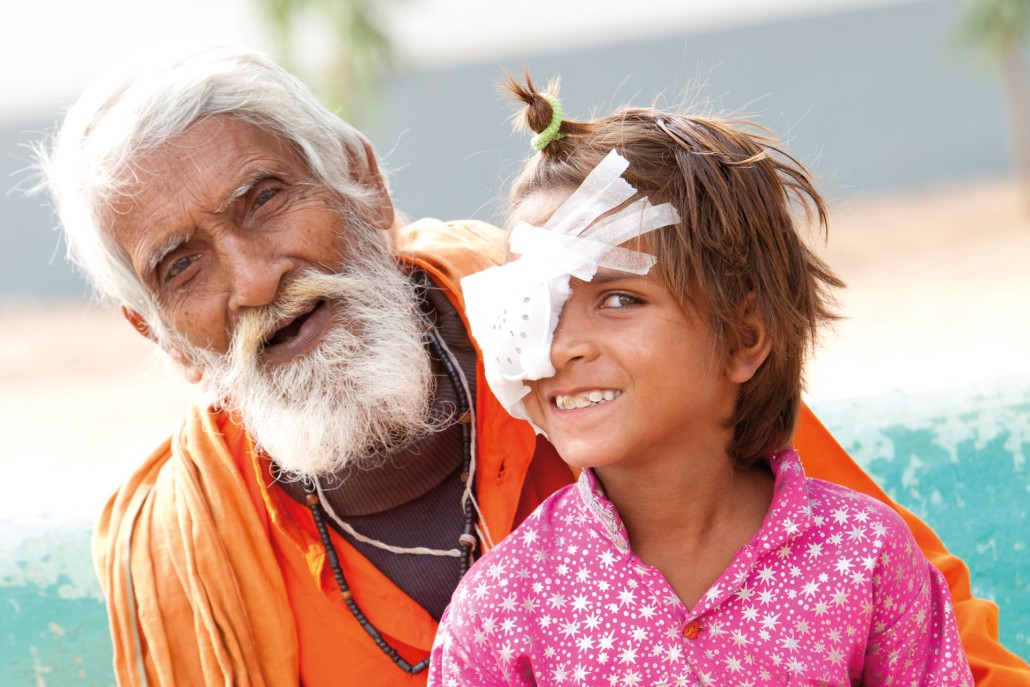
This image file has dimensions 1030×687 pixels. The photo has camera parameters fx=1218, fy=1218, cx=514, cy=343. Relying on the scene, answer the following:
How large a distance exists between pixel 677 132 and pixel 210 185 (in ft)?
3.92

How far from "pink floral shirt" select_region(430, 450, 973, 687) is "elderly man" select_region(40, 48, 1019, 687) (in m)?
0.68

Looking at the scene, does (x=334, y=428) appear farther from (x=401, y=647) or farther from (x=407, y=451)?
(x=401, y=647)

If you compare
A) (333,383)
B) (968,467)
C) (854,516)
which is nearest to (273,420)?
(333,383)

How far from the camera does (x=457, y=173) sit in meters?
21.1

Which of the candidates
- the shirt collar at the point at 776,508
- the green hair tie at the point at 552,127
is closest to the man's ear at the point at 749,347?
the shirt collar at the point at 776,508

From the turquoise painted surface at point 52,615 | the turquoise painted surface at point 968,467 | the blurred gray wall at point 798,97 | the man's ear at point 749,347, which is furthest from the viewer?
the blurred gray wall at point 798,97

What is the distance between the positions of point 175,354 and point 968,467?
7.24 ft

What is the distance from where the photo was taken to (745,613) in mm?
2057

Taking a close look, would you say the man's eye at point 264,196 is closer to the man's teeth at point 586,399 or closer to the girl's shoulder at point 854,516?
the man's teeth at point 586,399

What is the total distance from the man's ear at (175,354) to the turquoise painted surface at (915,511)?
597 mm

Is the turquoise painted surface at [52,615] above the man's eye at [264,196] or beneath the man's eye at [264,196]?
beneath

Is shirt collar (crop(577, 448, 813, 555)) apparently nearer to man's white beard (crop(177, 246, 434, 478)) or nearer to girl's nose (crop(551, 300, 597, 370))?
girl's nose (crop(551, 300, 597, 370))

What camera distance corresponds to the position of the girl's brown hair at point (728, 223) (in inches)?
81.3

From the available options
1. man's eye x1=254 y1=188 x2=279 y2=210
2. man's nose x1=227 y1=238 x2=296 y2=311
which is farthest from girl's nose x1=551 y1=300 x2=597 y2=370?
man's eye x1=254 y1=188 x2=279 y2=210
